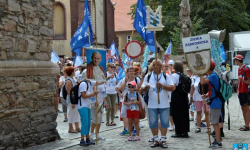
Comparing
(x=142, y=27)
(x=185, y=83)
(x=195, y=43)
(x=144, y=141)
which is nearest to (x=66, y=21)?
(x=142, y=27)

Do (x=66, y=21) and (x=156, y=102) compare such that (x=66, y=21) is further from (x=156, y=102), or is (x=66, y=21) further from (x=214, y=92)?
(x=214, y=92)

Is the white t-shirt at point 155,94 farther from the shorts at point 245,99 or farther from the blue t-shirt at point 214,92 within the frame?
the shorts at point 245,99

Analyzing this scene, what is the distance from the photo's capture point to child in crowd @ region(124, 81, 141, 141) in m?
A: 10.4

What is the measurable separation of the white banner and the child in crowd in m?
1.81

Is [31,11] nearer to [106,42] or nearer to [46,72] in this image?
[46,72]

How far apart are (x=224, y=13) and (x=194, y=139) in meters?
27.6

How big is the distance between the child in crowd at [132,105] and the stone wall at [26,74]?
1.76 metres

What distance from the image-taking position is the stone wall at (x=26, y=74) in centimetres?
880

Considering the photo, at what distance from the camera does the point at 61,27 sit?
40.8m

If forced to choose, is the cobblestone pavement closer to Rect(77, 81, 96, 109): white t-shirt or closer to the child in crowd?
the child in crowd

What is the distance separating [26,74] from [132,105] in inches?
103

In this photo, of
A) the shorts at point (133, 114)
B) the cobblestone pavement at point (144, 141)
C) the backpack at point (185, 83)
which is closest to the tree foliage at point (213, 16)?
the cobblestone pavement at point (144, 141)

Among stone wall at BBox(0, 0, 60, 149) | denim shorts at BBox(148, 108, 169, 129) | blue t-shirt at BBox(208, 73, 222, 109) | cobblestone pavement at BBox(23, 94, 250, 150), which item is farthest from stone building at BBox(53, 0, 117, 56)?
blue t-shirt at BBox(208, 73, 222, 109)

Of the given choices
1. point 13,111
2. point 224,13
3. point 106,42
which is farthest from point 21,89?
point 106,42
